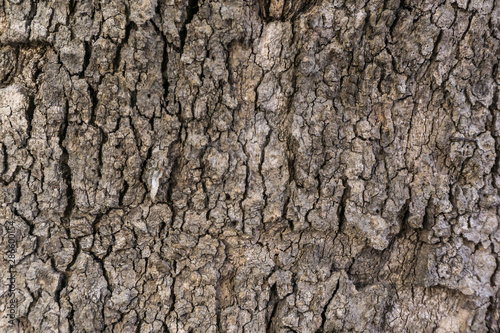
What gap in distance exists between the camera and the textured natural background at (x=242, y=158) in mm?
1273

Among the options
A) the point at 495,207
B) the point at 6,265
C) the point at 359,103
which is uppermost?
the point at 359,103

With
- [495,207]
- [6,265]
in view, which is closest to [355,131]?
[495,207]

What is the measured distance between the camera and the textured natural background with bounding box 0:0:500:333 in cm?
127

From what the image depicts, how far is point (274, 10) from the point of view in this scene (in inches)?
52.1

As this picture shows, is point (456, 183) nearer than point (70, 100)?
No

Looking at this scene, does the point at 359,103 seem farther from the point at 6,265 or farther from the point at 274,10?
the point at 6,265

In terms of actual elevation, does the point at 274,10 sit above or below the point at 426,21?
below

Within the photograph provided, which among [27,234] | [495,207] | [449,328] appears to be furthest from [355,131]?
[27,234]

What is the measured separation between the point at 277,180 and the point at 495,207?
86 cm

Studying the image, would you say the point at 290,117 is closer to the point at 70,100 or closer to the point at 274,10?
the point at 274,10

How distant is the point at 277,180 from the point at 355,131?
344 mm

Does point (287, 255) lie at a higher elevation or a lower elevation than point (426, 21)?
lower

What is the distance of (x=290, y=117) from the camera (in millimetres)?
1325

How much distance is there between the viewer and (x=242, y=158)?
1.32 metres
